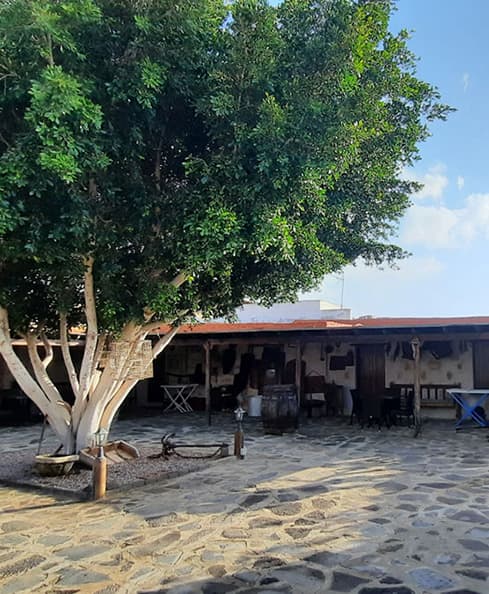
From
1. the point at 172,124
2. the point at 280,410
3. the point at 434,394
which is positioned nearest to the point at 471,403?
the point at 434,394

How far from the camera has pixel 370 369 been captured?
46.7 feet

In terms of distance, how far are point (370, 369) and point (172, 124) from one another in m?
9.81

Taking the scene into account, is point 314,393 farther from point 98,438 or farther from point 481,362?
point 98,438

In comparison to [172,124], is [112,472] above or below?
below

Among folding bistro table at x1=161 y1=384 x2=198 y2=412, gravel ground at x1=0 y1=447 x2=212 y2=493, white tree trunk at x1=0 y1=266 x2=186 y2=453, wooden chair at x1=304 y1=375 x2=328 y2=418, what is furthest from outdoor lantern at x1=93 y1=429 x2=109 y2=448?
folding bistro table at x1=161 y1=384 x2=198 y2=412

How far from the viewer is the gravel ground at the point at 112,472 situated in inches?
266

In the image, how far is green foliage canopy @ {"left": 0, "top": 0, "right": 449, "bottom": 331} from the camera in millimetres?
5035

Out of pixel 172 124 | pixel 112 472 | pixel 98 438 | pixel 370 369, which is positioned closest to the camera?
pixel 172 124

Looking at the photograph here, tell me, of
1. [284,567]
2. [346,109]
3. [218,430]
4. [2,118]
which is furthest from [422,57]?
[218,430]

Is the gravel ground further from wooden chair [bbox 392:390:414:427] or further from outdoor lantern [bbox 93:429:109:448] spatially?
wooden chair [bbox 392:390:414:427]

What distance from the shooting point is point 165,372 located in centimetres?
1694

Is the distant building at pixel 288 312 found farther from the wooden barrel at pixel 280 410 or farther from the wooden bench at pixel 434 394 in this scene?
the wooden barrel at pixel 280 410

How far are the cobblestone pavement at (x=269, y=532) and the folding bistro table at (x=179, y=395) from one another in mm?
7597

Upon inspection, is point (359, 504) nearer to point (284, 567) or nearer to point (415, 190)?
point (284, 567)
